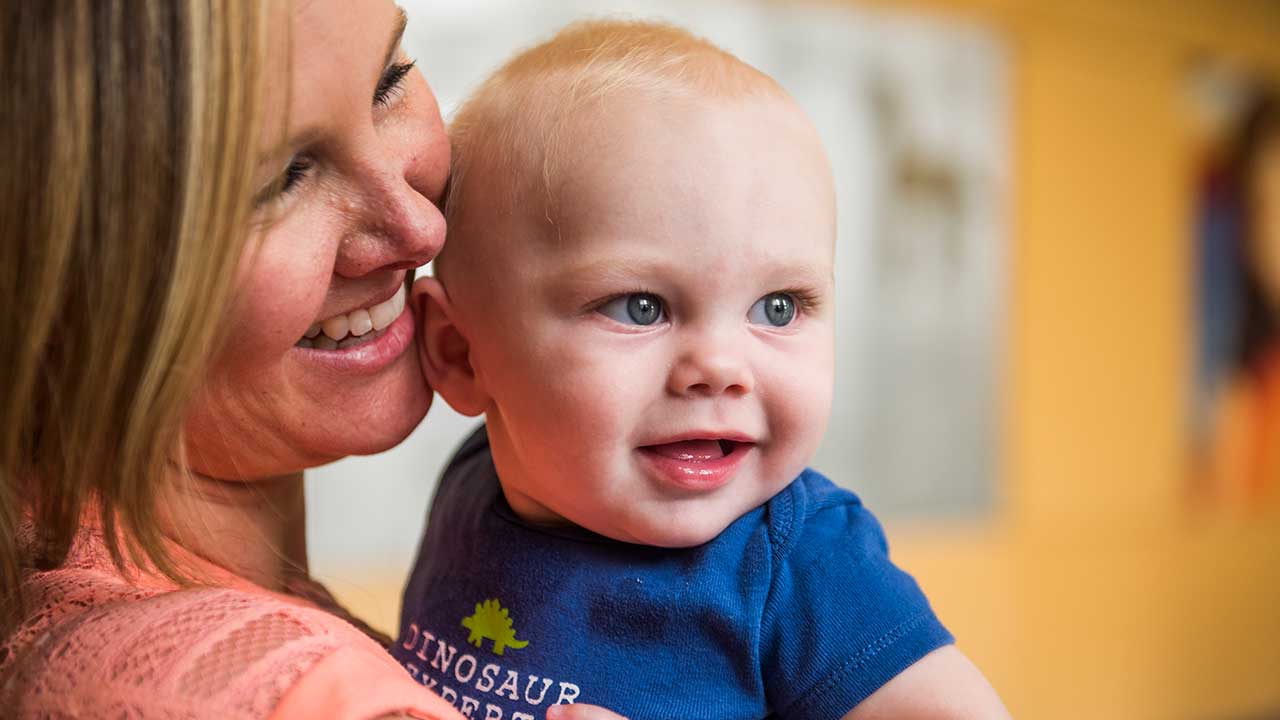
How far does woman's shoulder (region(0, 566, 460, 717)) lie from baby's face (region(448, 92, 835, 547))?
0.24 m

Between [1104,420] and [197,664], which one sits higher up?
[197,664]

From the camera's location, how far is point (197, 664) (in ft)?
2.45

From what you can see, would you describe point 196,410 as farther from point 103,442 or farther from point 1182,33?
point 1182,33

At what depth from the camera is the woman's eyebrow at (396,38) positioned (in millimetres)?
950

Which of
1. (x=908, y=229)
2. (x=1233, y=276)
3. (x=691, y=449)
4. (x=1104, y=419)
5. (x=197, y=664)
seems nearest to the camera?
(x=197, y=664)

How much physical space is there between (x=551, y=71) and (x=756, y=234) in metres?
0.24

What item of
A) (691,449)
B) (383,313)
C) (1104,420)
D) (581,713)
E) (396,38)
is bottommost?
(1104,420)

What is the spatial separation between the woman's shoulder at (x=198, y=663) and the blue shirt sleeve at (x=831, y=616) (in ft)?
0.95

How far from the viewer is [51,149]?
75 centimetres

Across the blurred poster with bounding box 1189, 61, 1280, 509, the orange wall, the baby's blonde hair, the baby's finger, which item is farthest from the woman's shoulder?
the blurred poster with bounding box 1189, 61, 1280, 509

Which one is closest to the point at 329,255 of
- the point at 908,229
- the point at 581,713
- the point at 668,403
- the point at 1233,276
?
the point at 668,403

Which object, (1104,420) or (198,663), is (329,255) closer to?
(198,663)

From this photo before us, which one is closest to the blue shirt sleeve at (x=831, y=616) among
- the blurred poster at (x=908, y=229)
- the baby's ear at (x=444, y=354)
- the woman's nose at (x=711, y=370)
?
the woman's nose at (x=711, y=370)

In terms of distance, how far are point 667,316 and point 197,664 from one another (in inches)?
16.8
